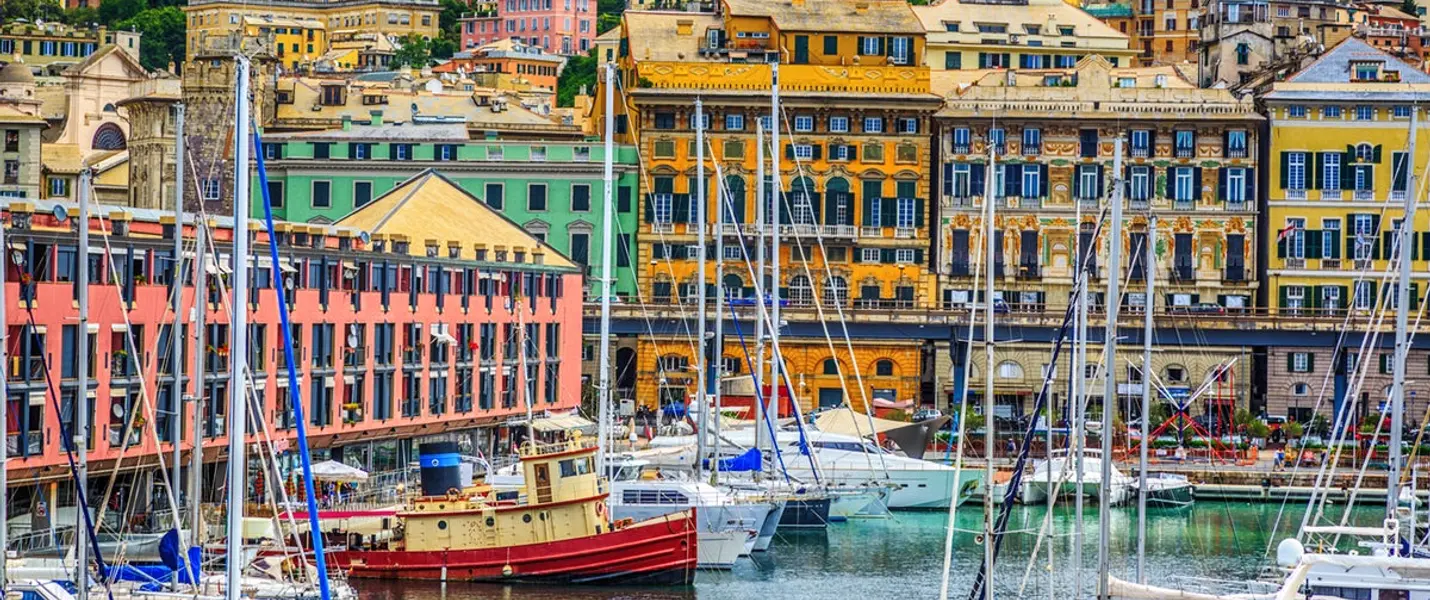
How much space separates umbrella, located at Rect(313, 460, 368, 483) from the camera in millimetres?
73000

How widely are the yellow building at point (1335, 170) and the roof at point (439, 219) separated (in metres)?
33.1

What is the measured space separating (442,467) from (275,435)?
679 centimetres

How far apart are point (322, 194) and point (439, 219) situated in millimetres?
21844

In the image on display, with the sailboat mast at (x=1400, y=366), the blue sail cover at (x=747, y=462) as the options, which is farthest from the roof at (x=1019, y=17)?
the sailboat mast at (x=1400, y=366)

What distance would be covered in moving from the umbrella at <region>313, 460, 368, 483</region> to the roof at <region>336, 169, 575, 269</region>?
15.9 m

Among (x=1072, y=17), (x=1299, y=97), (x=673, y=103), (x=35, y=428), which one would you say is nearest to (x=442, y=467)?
(x=35, y=428)

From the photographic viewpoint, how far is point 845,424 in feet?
305

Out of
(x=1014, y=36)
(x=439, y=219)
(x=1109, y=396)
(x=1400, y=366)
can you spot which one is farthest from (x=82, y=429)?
(x=1014, y=36)

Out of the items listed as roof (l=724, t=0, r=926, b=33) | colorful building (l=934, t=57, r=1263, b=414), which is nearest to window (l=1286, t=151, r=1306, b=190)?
colorful building (l=934, t=57, r=1263, b=414)

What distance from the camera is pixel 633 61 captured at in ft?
392

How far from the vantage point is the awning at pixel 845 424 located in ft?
301

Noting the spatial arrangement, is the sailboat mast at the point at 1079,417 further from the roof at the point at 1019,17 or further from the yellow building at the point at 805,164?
the roof at the point at 1019,17

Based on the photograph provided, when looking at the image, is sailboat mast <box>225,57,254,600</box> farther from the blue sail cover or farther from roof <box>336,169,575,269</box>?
roof <box>336,169,575,269</box>

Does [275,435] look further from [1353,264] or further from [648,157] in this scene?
[1353,264]
